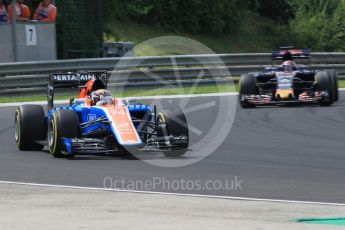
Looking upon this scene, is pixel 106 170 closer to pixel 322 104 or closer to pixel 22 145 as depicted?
pixel 22 145

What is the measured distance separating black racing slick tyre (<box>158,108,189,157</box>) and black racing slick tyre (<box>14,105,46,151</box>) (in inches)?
70.4

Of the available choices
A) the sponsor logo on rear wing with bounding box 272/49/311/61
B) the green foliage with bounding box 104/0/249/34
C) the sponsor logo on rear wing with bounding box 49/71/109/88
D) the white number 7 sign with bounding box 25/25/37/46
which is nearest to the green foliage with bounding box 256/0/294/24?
the green foliage with bounding box 104/0/249/34

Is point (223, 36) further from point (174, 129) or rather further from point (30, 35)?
point (174, 129)

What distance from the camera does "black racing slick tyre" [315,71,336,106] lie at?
19.9 m

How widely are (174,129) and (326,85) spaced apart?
26.2ft

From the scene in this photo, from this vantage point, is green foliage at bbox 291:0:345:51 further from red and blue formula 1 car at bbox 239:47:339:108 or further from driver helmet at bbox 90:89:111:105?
driver helmet at bbox 90:89:111:105

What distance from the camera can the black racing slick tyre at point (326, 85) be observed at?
19938 millimetres

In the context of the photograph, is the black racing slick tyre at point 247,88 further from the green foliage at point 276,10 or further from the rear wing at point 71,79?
the green foliage at point 276,10

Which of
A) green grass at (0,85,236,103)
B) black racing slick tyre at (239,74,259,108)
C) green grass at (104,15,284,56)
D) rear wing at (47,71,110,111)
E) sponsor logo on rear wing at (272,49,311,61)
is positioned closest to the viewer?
rear wing at (47,71,110,111)

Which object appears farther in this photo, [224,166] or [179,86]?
[179,86]

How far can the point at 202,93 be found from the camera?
78.1ft

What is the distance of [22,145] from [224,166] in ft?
10.5

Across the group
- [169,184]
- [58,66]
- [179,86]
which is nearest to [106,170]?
[169,184]

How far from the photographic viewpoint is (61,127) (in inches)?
484
